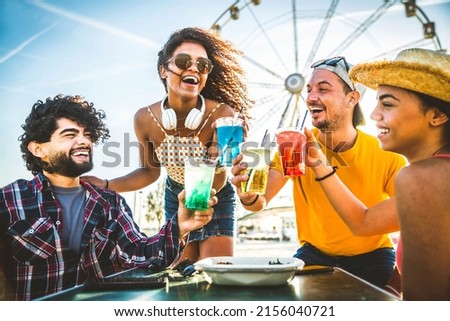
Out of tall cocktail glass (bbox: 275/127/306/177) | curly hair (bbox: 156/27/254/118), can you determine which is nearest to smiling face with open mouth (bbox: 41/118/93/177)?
curly hair (bbox: 156/27/254/118)

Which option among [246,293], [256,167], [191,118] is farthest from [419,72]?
[191,118]

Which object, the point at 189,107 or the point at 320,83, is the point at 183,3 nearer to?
the point at 189,107

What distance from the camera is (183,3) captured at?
3152 millimetres

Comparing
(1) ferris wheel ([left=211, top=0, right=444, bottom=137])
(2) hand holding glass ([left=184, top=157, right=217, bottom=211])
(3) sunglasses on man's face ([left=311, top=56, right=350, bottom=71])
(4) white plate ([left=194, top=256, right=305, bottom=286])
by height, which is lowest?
(4) white plate ([left=194, top=256, right=305, bottom=286])

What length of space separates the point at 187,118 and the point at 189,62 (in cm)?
36

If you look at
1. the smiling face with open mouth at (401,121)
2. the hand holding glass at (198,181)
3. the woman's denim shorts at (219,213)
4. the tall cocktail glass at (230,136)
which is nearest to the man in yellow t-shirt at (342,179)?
the tall cocktail glass at (230,136)

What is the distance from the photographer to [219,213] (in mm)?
3346

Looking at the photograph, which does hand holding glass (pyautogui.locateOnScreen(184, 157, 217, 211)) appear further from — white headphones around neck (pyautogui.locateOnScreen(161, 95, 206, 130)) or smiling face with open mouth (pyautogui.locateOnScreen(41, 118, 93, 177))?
white headphones around neck (pyautogui.locateOnScreen(161, 95, 206, 130))

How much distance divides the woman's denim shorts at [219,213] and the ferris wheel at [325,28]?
23.4 inches

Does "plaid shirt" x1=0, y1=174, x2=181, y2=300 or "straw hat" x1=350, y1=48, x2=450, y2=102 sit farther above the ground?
"straw hat" x1=350, y1=48, x2=450, y2=102

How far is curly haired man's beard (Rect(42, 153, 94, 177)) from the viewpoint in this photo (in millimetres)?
2572

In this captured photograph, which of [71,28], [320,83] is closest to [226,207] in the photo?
[320,83]

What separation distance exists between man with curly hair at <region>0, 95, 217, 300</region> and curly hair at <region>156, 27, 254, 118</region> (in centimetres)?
75

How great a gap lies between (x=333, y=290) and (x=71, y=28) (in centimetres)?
240
